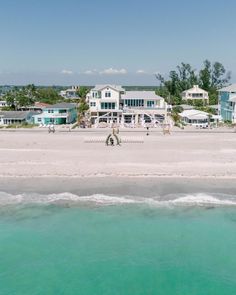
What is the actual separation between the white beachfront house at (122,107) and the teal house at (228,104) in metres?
10.2

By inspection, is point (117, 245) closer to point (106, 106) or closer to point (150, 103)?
point (106, 106)

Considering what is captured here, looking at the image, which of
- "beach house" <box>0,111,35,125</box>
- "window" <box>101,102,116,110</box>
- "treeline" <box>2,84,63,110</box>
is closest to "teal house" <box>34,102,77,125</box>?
"beach house" <box>0,111,35,125</box>

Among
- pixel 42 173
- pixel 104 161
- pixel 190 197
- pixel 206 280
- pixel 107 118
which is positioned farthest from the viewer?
pixel 107 118

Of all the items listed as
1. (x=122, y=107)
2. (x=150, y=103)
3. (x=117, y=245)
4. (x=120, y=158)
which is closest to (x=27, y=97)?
(x=122, y=107)

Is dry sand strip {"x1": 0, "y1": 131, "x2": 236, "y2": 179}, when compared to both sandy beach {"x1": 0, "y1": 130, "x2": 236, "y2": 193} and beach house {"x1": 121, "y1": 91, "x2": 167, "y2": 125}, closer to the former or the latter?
Answer: sandy beach {"x1": 0, "y1": 130, "x2": 236, "y2": 193}

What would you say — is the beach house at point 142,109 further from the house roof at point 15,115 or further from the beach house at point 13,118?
the house roof at point 15,115

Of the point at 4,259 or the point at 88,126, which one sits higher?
the point at 88,126

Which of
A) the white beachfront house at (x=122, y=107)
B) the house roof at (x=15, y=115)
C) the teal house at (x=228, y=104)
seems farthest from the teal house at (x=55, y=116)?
the teal house at (x=228, y=104)

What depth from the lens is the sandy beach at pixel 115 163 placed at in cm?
2611

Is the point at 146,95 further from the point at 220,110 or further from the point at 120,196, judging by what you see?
the point at 120,196

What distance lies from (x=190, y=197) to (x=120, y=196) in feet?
13.3

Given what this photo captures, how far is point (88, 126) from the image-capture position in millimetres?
55750

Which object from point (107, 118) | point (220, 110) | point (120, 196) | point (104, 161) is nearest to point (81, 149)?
point (104, 161)

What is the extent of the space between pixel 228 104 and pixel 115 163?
38.0 metres
